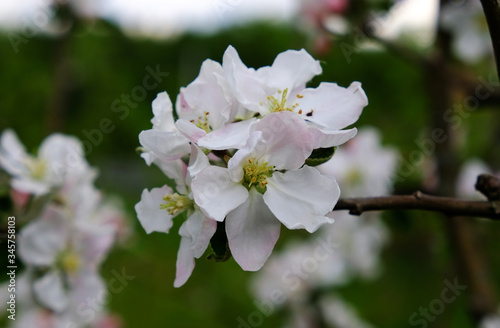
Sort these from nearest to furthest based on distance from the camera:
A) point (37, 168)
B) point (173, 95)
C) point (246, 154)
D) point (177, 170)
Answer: point (246, 154)
point (177, 170)
point (37, 168)
point (173, 95)

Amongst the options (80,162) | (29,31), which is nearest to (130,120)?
(29,31)

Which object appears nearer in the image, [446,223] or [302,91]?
[302,91]

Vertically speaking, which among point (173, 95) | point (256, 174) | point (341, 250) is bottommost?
point (173, 95)

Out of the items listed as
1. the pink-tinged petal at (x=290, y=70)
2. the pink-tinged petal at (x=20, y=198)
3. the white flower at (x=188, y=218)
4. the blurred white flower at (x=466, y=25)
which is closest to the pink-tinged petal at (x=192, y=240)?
the white flower at (x=188, y=218)

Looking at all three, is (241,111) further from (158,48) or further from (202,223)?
(158,48)

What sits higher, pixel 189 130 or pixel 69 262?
pixel 189 130

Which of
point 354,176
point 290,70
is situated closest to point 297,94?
point 290,70

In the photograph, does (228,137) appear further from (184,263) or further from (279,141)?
(184,263)
